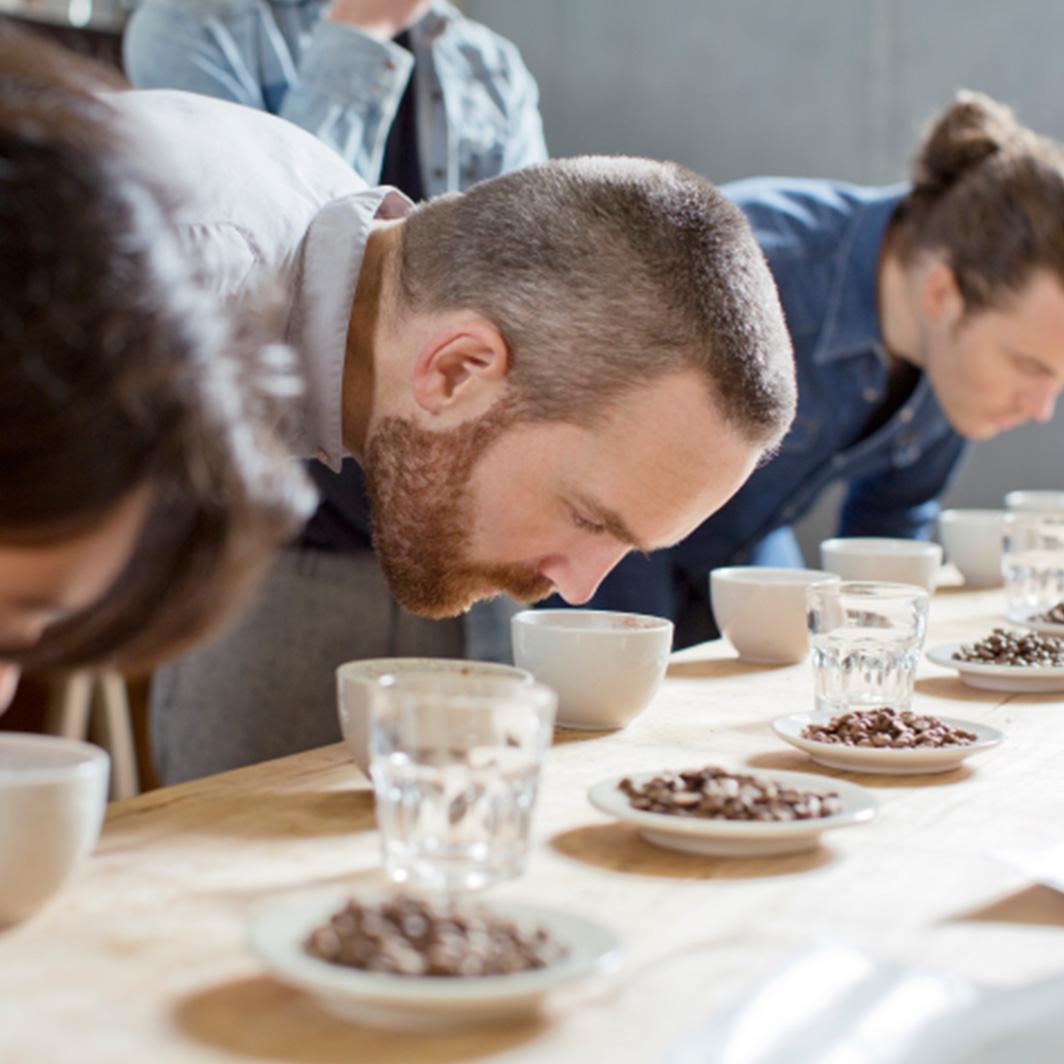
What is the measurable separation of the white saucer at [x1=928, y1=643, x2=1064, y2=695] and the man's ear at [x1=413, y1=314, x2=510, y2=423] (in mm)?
542

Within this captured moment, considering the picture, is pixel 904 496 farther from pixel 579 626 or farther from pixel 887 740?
pixel 887 740

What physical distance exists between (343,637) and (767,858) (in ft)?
5.19

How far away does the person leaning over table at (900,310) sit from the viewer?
99.1 inches

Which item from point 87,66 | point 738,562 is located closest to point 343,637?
point 738,562

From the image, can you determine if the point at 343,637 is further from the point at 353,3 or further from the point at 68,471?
the point at 68,471

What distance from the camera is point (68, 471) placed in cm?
71

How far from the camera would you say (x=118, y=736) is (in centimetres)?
350

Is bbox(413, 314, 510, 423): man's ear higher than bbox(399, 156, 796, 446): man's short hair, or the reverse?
bbox(399, 156, 796, 446): man's short hair

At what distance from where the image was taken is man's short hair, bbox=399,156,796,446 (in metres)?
1.50

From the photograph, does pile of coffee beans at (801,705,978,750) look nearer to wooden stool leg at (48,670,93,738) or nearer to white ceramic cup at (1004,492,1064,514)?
white ceramic cup at (1004,492,1064,514)

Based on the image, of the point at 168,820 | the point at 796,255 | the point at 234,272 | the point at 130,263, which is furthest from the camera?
the point at 796,255

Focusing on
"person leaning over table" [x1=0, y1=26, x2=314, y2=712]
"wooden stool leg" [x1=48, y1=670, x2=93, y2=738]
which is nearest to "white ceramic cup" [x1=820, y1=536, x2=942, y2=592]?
"person leaning over table" [x1=0, y1=26, x2=314, y2=712]

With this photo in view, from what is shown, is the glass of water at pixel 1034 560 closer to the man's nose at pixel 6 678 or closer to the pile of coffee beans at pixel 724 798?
the pile of coffee beans at pixel 724 798

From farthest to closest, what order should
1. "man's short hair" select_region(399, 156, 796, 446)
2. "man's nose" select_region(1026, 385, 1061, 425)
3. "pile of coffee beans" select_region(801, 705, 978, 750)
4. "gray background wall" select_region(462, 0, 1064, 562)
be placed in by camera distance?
"gray background wall" select_region(462, 0, 1064, 562), "man's nose" select_region(1026, 385, 1061, 425), "man's short hair" select_region(399, 156, 796, 446), "pile of coffee beans" select_region(801, 705, 978, 750)
